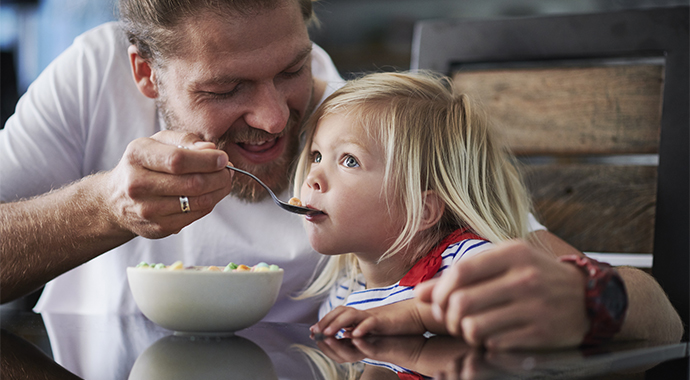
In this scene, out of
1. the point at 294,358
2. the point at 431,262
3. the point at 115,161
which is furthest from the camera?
the point at 115,161

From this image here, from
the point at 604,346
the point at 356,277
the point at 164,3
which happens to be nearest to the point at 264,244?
the point at 356,277

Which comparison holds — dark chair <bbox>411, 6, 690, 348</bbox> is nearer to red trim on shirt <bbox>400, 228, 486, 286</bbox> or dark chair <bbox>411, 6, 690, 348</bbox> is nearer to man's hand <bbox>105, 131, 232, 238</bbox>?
red trim on shirt <bbox>400, 228, 486, 286</bbox>

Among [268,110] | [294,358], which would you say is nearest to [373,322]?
[294,358]

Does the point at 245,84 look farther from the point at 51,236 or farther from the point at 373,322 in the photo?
the point at 373,322

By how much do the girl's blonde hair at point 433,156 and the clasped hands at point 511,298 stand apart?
45 cm

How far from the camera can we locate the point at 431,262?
1.05 metres

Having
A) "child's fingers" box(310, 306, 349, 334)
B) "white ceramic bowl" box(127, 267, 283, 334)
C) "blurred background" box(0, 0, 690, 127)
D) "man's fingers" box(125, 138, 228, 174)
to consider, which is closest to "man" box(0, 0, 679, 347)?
"man's fingers" box(125, 138, 228, 174)

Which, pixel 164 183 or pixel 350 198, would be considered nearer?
pixel 164 183

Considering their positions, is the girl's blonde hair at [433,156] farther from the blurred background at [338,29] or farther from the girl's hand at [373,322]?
the blurred background at [338,29]

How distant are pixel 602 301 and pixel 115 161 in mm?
1303

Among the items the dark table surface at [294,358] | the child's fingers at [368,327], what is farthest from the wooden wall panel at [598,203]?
the child's fingers at [368,327]

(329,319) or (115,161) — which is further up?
(115,161)

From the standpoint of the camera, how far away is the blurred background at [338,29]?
161 inches

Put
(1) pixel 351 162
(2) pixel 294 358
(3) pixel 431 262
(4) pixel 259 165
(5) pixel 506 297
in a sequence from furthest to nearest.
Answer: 1. (4) pixel 259 165
2. (1) pixel 351 162
3. (3) pixel 431 262
4. (2) pixel 294 358
5. (5) pixel 506 297
